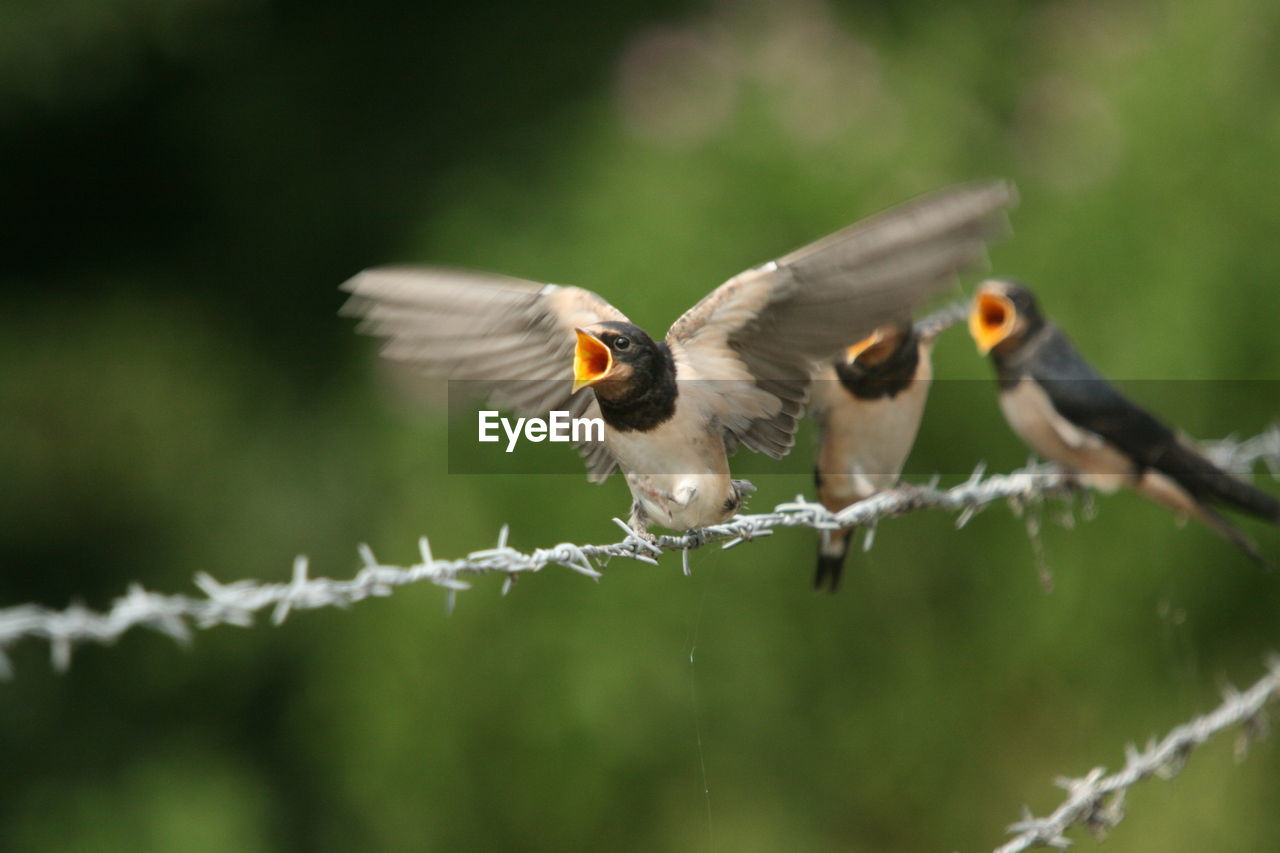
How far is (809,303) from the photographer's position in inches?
61.9

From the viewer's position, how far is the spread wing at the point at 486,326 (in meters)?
1.66

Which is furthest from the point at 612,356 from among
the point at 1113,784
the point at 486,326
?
the point at 1113,784

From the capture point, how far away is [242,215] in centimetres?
549

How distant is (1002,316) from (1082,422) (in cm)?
28

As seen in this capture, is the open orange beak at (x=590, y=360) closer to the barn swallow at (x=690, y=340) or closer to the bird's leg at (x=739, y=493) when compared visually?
the barn swallow at (x=690, y=340)

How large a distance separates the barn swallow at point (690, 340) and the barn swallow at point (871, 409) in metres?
0.79

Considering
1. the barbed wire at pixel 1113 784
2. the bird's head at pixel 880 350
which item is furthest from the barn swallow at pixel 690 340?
the bird's head at pixel 880 350

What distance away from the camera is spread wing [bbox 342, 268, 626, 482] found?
5.44 ft

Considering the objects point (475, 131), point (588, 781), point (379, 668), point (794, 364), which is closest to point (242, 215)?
point (475, 131)

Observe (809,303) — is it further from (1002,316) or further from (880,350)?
(1002,316)

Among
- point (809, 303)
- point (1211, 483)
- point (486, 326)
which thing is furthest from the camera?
point (1211, 483)

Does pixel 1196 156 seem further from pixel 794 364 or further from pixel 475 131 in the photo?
pixel 794 364

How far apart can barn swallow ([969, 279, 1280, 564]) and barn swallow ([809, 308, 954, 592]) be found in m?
0.32

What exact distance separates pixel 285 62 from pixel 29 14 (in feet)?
3.66
